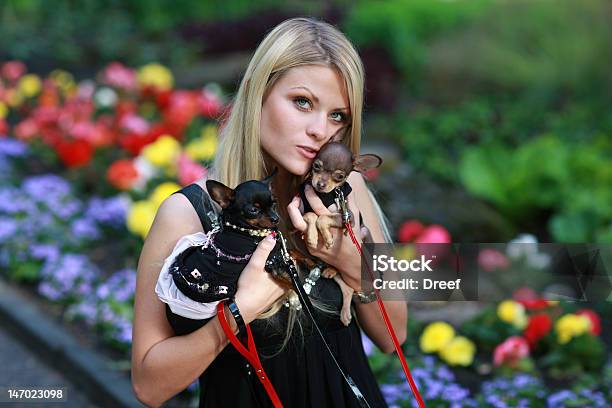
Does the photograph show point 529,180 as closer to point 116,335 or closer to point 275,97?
point 116,335

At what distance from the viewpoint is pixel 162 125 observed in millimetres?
7160

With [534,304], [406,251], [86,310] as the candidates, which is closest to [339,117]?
[406,251]

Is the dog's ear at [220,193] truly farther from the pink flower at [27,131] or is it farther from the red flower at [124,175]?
the pink flower at [27,131]

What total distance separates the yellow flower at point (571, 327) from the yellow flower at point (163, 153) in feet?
10.1

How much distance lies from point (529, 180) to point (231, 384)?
476cm

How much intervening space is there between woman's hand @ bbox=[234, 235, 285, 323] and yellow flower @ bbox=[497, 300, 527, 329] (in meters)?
2.77

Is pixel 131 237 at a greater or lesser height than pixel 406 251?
greater

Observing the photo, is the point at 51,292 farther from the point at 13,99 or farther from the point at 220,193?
the point at 220,193

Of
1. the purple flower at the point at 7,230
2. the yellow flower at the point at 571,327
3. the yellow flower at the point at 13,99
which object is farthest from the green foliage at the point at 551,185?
the yellow flower at the point at 13,99

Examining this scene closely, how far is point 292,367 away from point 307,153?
631mm

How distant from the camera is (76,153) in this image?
6.80 metres

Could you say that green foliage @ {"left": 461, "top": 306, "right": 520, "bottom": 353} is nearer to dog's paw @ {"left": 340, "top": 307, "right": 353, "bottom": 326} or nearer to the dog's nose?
dog's paw @ {"left": 340, "top": 307, "right": 353, "bottom": 326}

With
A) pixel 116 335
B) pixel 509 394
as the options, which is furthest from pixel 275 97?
pixel 116 335

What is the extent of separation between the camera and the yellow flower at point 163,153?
6.34 meters
